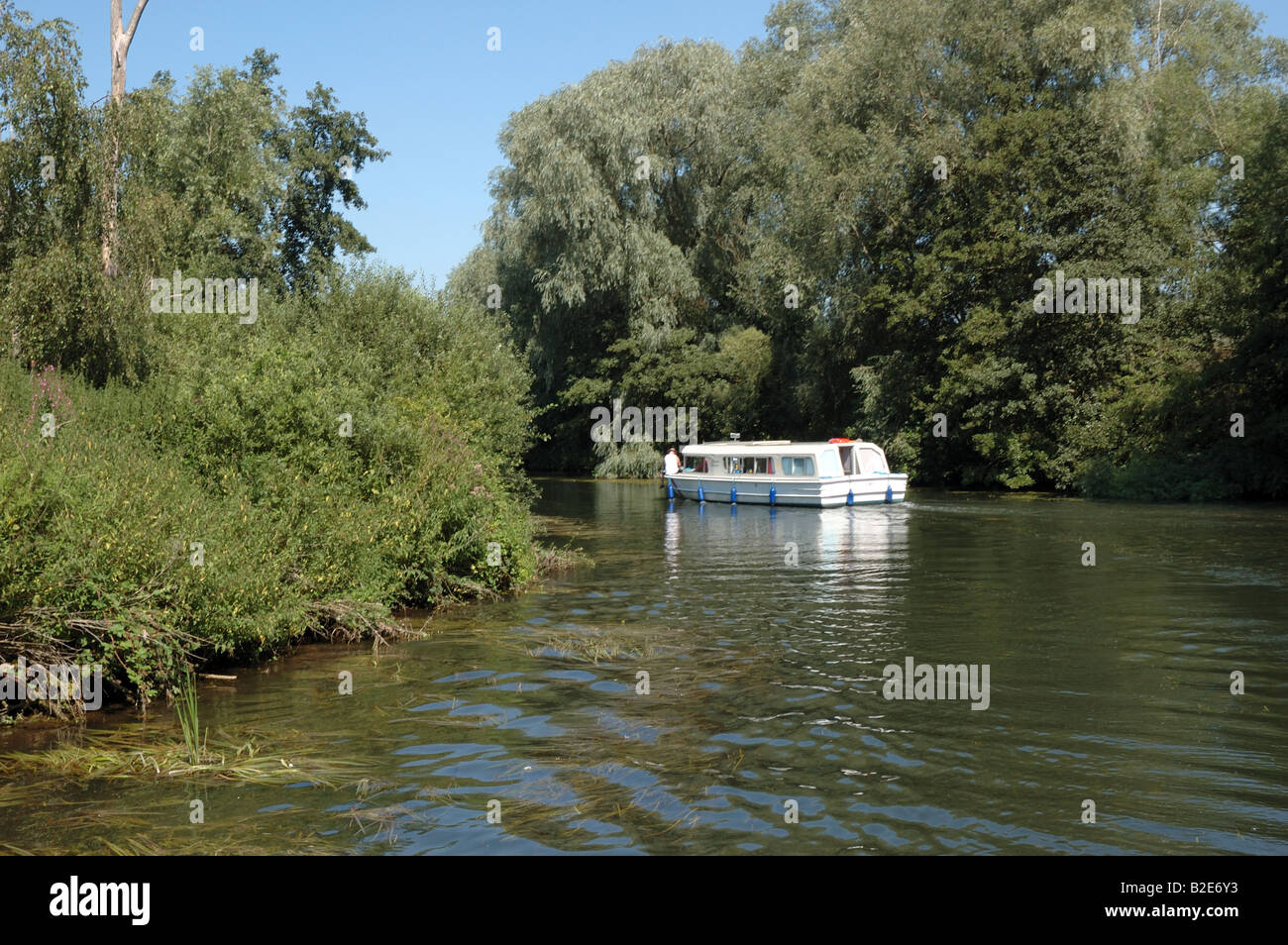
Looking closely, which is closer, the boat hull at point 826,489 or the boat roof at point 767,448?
the boat hull at point 826,489

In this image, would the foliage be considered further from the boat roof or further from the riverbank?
the riverbank

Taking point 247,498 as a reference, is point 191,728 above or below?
below

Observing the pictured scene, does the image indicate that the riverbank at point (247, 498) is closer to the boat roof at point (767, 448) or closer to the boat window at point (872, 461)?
the boat roof at point (767, 448)

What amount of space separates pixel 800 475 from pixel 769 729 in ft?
97.4

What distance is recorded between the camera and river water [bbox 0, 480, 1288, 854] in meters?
7.24

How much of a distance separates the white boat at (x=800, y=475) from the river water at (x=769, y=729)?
18.7m

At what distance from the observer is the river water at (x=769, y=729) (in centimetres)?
724

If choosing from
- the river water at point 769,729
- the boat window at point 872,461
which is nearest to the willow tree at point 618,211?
the boat window at point 872,461

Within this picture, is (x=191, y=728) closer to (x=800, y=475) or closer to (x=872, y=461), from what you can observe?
(x=800, y=475)

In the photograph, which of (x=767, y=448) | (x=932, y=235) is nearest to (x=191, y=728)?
(x=767, y=448)

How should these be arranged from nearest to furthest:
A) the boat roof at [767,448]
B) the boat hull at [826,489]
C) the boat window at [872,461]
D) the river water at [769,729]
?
the river water at [769,729]
the boat hull at [826,489]
the boat roof at [767,448]
the boat window at [872,461]

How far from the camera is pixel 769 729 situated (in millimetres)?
9711

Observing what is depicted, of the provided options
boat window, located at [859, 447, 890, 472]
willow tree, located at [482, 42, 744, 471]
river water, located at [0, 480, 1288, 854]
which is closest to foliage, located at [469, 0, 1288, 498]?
willow tree, located at [482, 42, 744, 471]

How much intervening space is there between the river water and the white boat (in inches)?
735
